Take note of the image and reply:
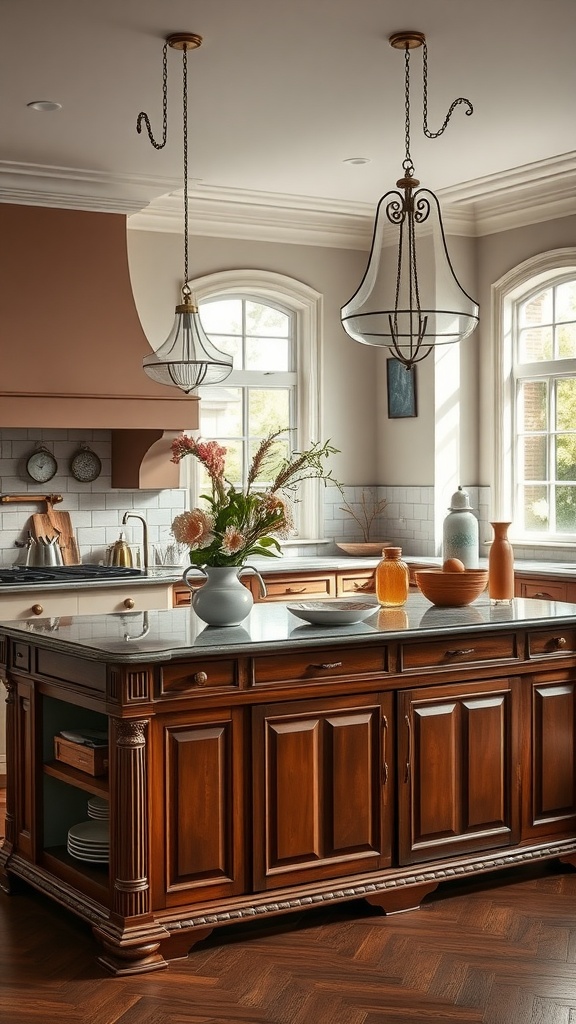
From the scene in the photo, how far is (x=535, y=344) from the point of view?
7281mm

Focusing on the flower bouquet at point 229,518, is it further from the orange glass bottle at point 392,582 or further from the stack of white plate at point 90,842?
the stack of white plate at point 90,842

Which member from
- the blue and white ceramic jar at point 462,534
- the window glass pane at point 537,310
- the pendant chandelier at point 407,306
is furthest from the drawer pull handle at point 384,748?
the window glass pane at point 537,310

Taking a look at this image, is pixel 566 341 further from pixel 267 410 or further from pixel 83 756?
pixel 83 756

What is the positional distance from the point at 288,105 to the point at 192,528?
2.25 meters

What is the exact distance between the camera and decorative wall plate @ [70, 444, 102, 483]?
6781 mm

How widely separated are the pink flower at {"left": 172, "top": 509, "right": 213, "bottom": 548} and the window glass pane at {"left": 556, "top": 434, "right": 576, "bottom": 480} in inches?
142

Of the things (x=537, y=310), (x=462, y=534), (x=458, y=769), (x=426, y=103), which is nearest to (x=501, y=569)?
(x=462, y=534)

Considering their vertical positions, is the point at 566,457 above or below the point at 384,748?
above

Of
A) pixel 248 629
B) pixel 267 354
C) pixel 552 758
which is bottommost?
pixel 552 758

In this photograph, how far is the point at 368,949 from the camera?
3.74 meters

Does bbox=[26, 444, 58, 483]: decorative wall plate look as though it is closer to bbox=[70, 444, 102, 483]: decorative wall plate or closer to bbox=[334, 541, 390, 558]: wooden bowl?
bbox=[70, 444, 102, 483]: decorative wall plate

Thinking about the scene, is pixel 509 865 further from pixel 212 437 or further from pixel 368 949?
pixel 212 437

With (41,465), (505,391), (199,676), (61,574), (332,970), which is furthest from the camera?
(505,391)

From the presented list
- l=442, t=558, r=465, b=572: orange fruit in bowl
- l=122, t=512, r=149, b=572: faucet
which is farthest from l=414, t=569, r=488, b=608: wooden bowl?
l=122, t=512, r=149, b=572: faucet
